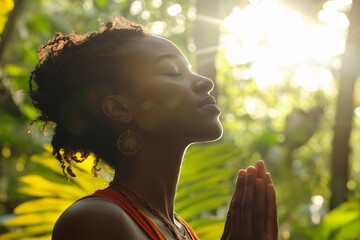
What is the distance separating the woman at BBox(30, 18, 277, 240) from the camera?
5.30ft

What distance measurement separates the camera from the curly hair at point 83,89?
5.54ft

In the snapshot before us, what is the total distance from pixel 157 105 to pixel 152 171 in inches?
7.4

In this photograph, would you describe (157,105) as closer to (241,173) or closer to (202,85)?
(202,85)

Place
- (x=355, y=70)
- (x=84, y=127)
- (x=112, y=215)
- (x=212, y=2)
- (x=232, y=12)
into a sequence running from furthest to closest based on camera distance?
1. (x=212, y=2)
2. (x=232, y=12)
3. (x=355, y=70)
4. (x=84, y=127)
5. (x=112, y=215)

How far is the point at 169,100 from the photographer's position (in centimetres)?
163

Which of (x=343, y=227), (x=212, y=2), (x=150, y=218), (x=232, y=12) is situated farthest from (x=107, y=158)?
(x=212, y=2)

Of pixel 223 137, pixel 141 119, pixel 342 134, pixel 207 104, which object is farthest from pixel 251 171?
pixel 223 137

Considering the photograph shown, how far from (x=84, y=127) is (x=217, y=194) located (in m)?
1.22

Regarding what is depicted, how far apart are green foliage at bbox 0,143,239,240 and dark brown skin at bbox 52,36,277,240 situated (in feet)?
2.31

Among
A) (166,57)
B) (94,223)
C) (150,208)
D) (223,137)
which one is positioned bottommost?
(223,137)

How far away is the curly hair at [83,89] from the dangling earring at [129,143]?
0.04 m

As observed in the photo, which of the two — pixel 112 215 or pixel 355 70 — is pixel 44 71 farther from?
pixel 355 70

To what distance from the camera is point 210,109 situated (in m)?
1.63

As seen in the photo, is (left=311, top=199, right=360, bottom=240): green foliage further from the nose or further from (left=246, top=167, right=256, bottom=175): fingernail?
the nose
